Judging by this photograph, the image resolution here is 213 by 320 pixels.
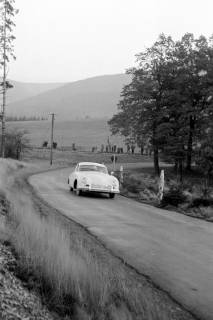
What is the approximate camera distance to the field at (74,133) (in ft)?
373

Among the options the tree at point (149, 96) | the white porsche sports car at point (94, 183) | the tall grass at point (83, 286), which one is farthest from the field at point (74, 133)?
the tall grass at point (83, 286)

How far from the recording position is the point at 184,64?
164 ft

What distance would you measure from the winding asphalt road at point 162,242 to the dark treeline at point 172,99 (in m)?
32.0

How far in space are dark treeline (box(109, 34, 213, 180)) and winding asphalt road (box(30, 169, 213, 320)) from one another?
1259 inches

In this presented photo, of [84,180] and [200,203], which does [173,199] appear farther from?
[84,180]

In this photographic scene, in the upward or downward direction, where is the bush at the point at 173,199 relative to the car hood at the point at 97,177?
downward

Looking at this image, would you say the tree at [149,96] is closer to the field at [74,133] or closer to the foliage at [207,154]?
the foliage at [207,154]

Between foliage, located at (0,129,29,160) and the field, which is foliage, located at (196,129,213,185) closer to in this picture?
foliage, located at (0,129,29,160)

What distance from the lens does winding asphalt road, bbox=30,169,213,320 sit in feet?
20.1

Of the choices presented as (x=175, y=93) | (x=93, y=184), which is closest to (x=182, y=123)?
(x=175, y=93)

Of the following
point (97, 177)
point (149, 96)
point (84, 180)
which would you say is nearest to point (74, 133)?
point (149, 96)

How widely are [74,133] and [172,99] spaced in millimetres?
77490

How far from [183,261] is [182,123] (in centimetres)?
4137

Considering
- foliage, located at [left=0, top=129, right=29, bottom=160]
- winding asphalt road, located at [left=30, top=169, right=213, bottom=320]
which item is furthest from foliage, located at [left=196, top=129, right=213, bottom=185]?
foliage, located at [left=0, top=129, right=29, bottom=160]
